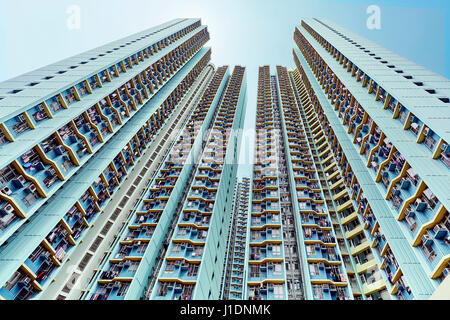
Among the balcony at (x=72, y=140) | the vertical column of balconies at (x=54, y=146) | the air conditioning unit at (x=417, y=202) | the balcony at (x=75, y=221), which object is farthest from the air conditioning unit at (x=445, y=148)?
the balcony at (x=72, y=140)

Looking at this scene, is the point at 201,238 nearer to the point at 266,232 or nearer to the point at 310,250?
the point at 266,232

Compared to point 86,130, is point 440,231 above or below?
below

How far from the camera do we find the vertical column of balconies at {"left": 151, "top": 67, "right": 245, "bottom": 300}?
24516mm

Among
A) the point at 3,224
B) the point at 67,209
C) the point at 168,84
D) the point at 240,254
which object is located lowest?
the point at 240,254

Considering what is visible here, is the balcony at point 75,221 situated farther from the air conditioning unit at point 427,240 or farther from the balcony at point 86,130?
the air conditioning unit at point 427,240

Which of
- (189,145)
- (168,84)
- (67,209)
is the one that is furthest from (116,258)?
(168,84)

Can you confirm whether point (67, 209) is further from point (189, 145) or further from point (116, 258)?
point (189, 145)

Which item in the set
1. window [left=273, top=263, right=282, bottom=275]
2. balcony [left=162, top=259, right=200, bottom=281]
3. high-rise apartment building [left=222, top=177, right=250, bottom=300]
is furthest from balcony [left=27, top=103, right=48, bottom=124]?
window [left=273, top=263, right=282, bottom=275]

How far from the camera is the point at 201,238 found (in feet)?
97.5

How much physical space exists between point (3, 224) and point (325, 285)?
105 feet

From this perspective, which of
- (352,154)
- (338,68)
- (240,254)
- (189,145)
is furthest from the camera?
(240,254)

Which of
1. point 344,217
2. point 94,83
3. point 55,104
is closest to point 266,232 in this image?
point 344,217

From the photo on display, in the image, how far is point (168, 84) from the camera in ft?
185

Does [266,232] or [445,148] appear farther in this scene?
[266,232]
